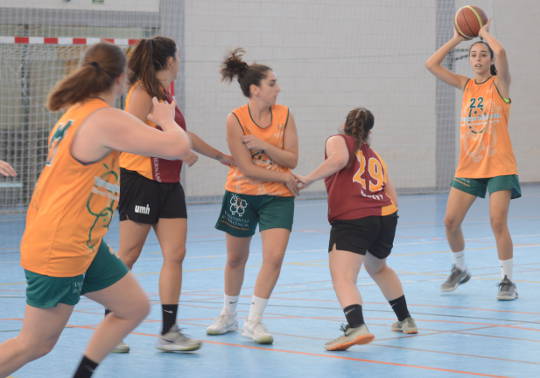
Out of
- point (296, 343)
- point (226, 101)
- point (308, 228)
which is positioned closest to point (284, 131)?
point (296, 343)

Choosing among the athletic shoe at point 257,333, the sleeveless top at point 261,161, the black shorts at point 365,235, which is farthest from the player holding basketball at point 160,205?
the black shorts at point 365,235

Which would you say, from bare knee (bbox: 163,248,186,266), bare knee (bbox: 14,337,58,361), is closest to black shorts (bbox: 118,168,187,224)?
bare knee (bbox: 163,248,186,266)

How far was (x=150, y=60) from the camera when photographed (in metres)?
4.54

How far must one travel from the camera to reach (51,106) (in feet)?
10.7

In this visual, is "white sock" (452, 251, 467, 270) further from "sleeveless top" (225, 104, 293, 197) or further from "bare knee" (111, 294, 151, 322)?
"bare knee" (111, 294, 151, 322)

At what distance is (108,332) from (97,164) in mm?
716

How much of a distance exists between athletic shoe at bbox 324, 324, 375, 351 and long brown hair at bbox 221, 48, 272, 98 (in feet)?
5.10

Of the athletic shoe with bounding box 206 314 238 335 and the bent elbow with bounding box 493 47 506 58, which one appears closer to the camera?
the athletic shoe with bounding box 206 314 238 335

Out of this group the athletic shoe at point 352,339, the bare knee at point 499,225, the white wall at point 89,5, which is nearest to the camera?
the athletic shoe at point 352,339

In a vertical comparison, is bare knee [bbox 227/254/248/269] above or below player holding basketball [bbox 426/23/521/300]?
below

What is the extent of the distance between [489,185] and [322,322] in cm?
187

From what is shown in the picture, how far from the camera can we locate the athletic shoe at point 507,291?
6.04 m

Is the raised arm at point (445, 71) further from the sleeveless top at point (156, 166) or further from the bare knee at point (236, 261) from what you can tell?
the sleeveless top at point (156, 166)

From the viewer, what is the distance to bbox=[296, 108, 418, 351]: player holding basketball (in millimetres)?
4711
